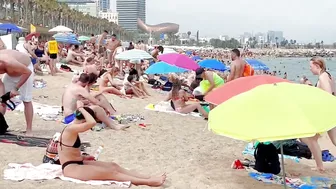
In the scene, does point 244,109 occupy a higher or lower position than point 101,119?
higher

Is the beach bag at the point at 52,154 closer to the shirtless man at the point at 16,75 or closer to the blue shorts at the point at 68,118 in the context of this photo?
the shirtless man at the point at 16,75

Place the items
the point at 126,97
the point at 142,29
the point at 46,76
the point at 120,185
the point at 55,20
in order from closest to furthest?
the point at 120,185
the point at 126,97
the point at 46,76
the point at 55,20
the point at 142,29

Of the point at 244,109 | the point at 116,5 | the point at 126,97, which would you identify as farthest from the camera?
the point at 116,5

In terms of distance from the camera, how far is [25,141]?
6359 millimetres

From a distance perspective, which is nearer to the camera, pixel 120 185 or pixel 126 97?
pixel 120 185

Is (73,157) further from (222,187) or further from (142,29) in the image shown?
(142,29)

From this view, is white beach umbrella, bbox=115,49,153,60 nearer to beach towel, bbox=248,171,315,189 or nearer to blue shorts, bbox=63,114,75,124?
blue shorts, bbox=63,114,75,124

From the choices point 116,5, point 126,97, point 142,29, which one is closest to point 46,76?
point 126,97

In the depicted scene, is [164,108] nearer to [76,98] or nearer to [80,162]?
[76,98]

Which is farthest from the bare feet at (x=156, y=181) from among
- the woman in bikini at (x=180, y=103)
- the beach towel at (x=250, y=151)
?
the woman in bikini at (x=180, y=103)

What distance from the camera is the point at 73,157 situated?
4.77 m

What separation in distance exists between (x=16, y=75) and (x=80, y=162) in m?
2.03

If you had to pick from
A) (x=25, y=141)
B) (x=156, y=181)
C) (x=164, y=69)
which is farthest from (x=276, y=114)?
(x=164, y=69)

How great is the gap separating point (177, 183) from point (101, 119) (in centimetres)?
268
